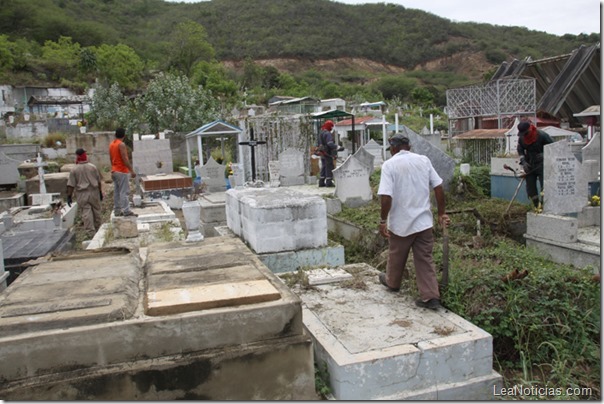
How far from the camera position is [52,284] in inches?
150

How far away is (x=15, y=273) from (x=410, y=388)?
5.28m

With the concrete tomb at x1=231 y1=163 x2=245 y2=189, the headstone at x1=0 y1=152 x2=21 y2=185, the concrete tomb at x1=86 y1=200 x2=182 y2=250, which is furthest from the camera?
the headstone at x1=0 y1=152 x2=21 y2=185

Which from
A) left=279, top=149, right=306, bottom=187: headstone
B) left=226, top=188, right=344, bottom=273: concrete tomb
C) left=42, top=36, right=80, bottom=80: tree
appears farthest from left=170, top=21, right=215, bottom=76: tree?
left=226, top=188, right=344, bottom=273: concrete tomb

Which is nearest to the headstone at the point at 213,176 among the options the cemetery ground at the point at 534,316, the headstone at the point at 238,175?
the headstone at the point at 238,175

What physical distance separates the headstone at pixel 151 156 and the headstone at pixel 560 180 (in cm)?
1326

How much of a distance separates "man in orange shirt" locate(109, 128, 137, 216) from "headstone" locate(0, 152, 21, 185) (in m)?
8.10

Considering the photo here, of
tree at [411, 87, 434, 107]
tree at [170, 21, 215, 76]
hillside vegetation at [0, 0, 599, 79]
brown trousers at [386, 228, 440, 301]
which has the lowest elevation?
brown trousers at [386, 228, 440, 301]

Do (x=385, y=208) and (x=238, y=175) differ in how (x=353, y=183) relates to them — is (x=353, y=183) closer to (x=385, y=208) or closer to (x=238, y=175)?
(x=238, y=175)

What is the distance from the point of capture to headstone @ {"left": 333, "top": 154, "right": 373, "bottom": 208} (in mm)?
10273

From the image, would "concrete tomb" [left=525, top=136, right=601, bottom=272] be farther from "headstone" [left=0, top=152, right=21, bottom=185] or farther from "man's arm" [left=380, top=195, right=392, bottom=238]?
"headstone" [left=0, top=152, right=21, bottom=185]

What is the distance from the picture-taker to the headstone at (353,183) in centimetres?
1027

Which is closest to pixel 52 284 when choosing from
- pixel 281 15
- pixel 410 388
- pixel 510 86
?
pixel 410 388

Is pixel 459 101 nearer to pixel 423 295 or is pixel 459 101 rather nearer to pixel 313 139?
pixel 313 139

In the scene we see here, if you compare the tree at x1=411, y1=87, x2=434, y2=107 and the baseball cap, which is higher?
the tree at x1=411, y1=87, x2=434, y2=107
